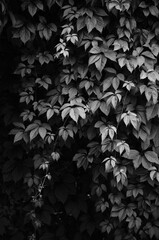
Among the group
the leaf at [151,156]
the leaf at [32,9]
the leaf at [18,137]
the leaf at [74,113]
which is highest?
the leaf at [32,9]

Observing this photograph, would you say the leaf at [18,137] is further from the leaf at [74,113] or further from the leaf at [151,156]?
the leaf at [151,156]

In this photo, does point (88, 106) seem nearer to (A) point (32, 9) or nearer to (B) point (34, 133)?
(B) point (34, 133)

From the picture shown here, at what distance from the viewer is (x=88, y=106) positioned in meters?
2.53

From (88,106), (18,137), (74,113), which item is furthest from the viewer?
(18,137)

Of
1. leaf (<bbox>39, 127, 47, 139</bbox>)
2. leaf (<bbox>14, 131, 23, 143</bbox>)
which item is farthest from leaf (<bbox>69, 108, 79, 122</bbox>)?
leaf (<bbox>14, 131, 23, 143</bbox>)

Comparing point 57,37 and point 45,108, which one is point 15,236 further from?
point 57,37

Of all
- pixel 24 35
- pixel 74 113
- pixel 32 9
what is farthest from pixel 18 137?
pixel 32 9

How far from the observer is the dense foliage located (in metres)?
2.51

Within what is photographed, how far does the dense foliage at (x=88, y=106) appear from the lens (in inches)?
99.0

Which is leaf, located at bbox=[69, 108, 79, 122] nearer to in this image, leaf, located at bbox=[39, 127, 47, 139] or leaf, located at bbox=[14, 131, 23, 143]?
leaf, located at bbox=[39, 127, 47, 139]

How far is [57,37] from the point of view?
108 inches

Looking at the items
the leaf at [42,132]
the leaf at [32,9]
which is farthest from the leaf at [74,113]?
the leaf at [32,9]

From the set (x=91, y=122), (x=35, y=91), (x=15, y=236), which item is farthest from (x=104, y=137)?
(x=15, y=236)

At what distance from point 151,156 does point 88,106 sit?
→ 0.52 m
